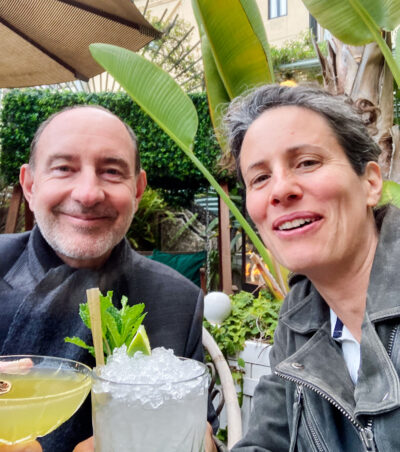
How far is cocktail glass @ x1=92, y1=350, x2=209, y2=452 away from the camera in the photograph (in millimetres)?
685

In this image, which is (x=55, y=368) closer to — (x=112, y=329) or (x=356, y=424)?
(x=112, y=329)

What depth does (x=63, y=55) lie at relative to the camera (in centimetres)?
295

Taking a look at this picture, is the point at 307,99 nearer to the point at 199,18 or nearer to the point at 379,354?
the point at 379,354

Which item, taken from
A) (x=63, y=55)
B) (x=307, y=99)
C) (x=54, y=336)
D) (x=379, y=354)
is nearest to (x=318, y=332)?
(x=379, y=354)

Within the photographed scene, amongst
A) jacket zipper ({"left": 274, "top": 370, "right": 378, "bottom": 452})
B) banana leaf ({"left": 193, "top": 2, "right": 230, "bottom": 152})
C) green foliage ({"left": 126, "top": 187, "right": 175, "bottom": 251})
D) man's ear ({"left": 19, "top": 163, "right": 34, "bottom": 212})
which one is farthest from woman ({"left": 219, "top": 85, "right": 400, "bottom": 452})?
green foliage ({"left": 126, "top": 187, "right": 175, "bottom": 251})

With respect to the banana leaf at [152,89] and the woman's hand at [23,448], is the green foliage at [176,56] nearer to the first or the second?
the banana leaf at [152,89]

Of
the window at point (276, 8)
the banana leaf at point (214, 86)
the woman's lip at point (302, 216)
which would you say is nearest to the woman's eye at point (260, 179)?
the woman's lip at point (302, 216)

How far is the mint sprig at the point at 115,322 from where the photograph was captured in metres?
0.80

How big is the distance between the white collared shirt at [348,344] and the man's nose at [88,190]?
31.0 inches

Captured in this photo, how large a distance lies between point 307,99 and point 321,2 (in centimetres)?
126

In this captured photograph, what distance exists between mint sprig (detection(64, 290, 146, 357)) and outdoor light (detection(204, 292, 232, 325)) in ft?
5.69

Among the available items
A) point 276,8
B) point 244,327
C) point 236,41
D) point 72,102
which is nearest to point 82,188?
point 236,41

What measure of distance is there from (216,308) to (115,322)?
5.84 ft

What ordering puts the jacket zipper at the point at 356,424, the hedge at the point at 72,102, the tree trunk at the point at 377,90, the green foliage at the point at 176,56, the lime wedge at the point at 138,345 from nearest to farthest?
the lime wedge at the point at 138,345 → the jacket zipper at the point at 356,424 → the tree trunk at the point at 377,90 → the hedge at the point at 72,102 → the green foliage at the point at 176,56
